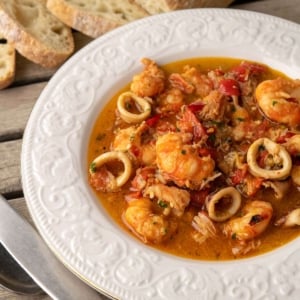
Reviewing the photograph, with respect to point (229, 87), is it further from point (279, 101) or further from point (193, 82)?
point (279, 101)

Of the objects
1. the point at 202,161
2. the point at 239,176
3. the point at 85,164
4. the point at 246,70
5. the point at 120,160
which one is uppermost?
the point at 246,70

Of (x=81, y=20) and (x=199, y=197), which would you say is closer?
(x=199, y=197)

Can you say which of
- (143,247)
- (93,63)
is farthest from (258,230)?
(93,63)

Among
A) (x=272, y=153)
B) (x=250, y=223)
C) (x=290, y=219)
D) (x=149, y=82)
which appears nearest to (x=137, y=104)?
(x=149, y=82)

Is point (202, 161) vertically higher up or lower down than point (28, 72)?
higher up

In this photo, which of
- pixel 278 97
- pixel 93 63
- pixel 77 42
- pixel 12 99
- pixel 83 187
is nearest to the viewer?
pixel 83 187

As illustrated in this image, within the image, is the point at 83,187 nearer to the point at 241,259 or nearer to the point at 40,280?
the point at 40,280

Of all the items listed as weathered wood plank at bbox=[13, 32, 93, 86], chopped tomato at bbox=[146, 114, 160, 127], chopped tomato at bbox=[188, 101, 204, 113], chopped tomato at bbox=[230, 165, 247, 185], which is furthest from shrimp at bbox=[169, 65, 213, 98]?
weathered wood plank at bbox=[13, 32, 93, 86]
